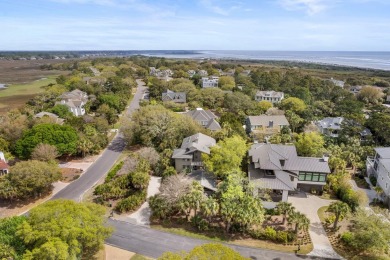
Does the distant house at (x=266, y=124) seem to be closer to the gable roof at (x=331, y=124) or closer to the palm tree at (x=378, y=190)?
the gable roof at (x=331, y=124)

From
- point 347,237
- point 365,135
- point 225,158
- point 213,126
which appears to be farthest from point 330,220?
point 365,135

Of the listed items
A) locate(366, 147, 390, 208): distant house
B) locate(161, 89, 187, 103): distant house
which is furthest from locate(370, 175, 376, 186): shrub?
locate(161, 89, 187, 103): distant house

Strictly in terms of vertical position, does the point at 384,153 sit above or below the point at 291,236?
above

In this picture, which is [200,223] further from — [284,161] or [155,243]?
[284,161]

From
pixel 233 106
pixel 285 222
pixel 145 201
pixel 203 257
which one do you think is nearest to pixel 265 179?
pixel 285 222

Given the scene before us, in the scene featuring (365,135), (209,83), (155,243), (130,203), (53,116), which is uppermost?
(209,83)

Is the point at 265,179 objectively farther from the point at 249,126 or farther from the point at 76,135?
the point at 76,135

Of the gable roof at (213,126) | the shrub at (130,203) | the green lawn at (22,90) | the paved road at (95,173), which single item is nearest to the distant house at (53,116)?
the paved road at (95,173)
